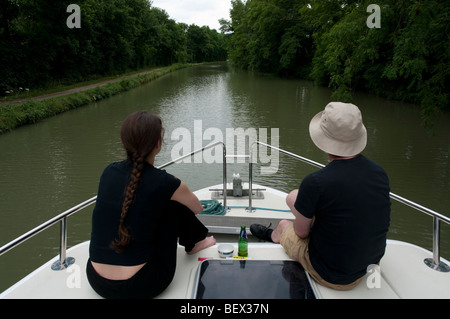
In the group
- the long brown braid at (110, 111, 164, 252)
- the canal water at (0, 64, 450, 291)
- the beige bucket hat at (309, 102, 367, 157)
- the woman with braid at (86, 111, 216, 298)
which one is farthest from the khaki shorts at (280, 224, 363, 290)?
the canal water at (0, 64, 450, 291)

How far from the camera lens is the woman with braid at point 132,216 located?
1.60 m

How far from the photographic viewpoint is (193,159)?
8320 millimetres

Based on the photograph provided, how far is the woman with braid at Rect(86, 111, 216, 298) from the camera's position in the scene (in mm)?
1599

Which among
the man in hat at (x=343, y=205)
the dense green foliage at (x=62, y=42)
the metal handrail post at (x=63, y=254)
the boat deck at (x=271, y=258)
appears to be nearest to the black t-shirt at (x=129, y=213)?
the boat deck at (x=271, y=258)

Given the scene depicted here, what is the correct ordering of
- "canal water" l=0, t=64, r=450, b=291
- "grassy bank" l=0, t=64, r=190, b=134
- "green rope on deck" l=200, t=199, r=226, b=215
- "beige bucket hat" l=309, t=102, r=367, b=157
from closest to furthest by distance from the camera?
"beige bucket hat" l=309, t=102, r=367, b=157 → "green rope on deck" l=200, t=199, r=226, b=215 → "canal water" l=0, t=64, r=450, b=291 → "grassy bank" l=0, t=64, r=190, b=134

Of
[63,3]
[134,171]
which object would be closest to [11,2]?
[63,3]

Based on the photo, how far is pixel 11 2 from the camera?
59.2ft

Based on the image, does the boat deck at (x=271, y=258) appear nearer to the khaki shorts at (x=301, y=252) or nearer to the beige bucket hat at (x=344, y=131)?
the khaki shorts at (x=301, y=252)

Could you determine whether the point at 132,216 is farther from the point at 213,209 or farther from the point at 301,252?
the point at 213,209

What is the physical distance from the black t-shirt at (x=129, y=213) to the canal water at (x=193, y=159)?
312cm

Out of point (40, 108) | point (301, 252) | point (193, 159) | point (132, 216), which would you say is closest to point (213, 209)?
point (301, 252)

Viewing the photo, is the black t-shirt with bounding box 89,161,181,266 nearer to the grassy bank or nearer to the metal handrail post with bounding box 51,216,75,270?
the metal handrail post with bounding box 51,216,75,270

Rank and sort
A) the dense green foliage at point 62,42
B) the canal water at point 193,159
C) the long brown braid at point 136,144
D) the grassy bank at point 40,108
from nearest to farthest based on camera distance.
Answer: the long brown braid at point 136,144
the canal water at point 193,159
the grassy bank at point 40,108
the dense green foliage at point 62,42

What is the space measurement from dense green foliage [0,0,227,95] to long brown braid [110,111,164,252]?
61.3ft
